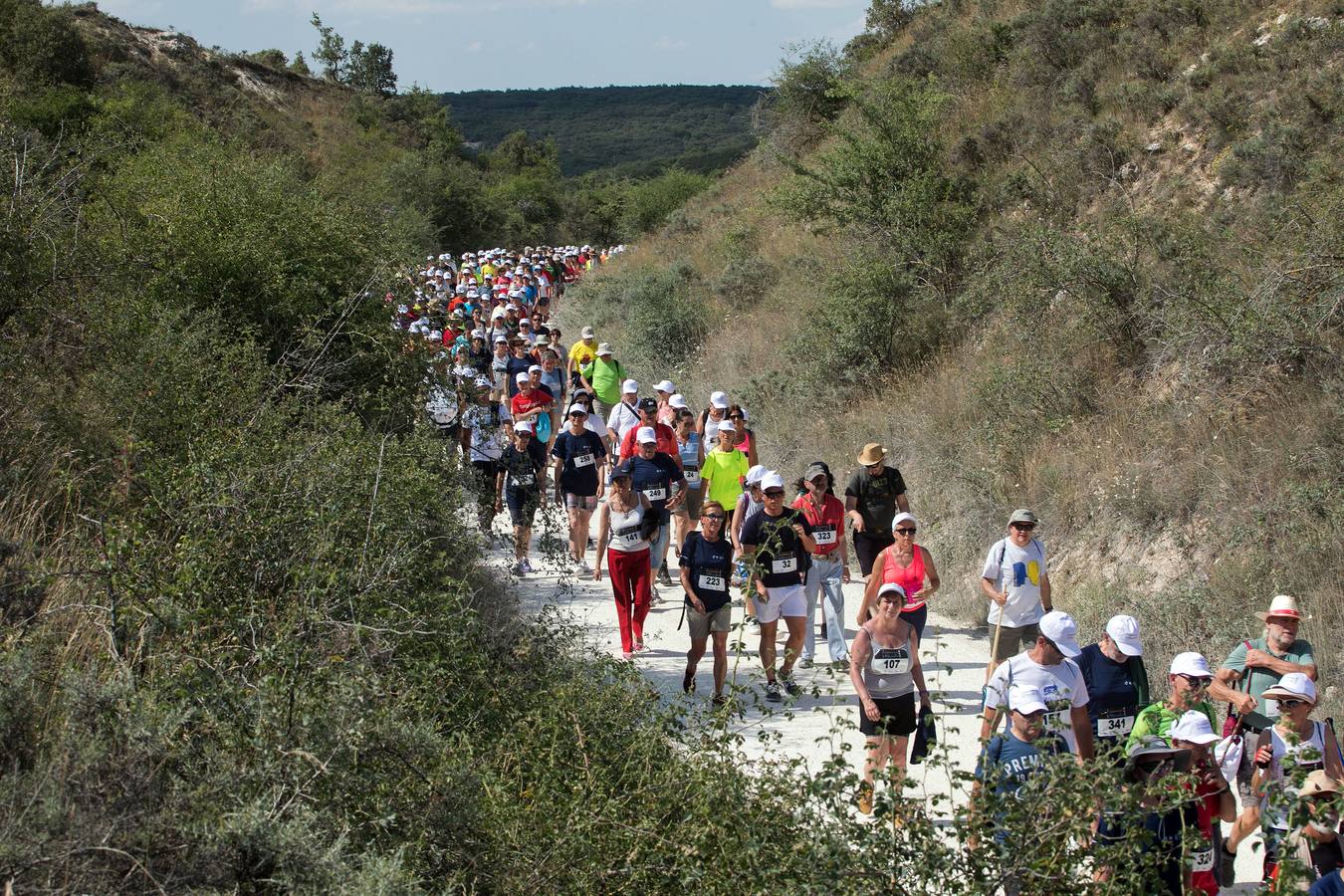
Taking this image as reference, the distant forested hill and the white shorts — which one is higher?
the distant forested hill

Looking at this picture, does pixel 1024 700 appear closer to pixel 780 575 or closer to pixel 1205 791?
pixel 1205 791

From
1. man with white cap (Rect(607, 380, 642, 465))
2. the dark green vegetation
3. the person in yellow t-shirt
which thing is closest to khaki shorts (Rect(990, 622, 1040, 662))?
the dark green vegetation

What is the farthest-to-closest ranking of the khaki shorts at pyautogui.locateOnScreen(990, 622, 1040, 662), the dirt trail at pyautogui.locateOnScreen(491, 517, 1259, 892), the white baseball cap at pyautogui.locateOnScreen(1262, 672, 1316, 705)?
1. the khaki shorts at pyautogui.locateOnScreen(990, 622, 1040, 662)
2. the dirt trail at pyautogui.locateOnScreen(491, 517, 1259, 892)
3. the white baseball cap at pyautogui.locateOnScreen(1262, 672, 1316, 705)

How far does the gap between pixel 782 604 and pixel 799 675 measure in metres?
1.09

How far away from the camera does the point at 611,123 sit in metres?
178

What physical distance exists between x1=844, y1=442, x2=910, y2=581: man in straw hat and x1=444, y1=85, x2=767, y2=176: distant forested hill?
383 ft

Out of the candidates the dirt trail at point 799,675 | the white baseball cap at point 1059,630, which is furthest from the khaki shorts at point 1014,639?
the white baseball cap at point 1059,630

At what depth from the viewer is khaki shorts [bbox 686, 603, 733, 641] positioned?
898cm

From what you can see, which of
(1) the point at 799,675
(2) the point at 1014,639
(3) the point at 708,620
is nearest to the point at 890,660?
(2) the point at 1014,639

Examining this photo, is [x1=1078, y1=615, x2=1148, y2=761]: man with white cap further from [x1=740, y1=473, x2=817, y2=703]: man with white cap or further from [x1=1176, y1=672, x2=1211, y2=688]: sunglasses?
[x1=740, y1=473, x2=817, y2=703]: man with white cap

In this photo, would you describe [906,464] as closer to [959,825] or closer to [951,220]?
[951,220]

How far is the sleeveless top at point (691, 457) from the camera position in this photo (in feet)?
42.5

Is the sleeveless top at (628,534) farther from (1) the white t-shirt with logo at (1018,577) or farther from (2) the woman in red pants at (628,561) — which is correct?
(1) the white t-shirt with logo at (1018,577)

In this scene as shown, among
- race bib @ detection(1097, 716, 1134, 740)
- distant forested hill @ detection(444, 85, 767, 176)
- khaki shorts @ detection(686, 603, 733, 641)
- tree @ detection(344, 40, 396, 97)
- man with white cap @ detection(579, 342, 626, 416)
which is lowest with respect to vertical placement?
race bib @ detection(1097, 716, 1134, 740)
